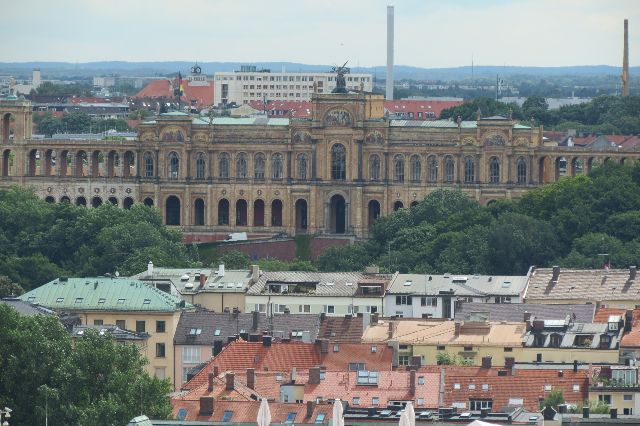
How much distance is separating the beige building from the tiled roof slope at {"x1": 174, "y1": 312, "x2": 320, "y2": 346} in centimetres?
68

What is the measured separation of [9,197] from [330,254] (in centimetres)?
2752

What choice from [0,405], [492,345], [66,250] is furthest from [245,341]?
[66,250]

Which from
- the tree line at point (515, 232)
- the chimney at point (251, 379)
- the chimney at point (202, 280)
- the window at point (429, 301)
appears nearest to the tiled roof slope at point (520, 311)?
the window at point (429, 301)

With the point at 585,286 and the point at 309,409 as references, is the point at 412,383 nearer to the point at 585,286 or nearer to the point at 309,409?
the point at 309,409

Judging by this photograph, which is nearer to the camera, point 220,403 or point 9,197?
point 220,403

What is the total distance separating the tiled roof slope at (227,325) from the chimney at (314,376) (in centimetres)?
2000

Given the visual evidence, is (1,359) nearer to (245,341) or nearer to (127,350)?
(127,350)

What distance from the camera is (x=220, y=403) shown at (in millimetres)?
93312

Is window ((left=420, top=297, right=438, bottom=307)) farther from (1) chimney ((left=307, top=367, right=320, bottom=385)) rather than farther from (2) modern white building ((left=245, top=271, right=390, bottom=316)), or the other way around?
(1) chimney ((left=307, top=367, right=320, bottom=385))

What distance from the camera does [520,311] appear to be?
125 metres

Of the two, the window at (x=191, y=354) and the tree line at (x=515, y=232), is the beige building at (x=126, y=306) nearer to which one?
the window at (x=191, y=354)

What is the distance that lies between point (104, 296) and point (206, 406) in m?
36.8

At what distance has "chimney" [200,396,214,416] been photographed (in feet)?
304

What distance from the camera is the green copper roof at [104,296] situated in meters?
127
